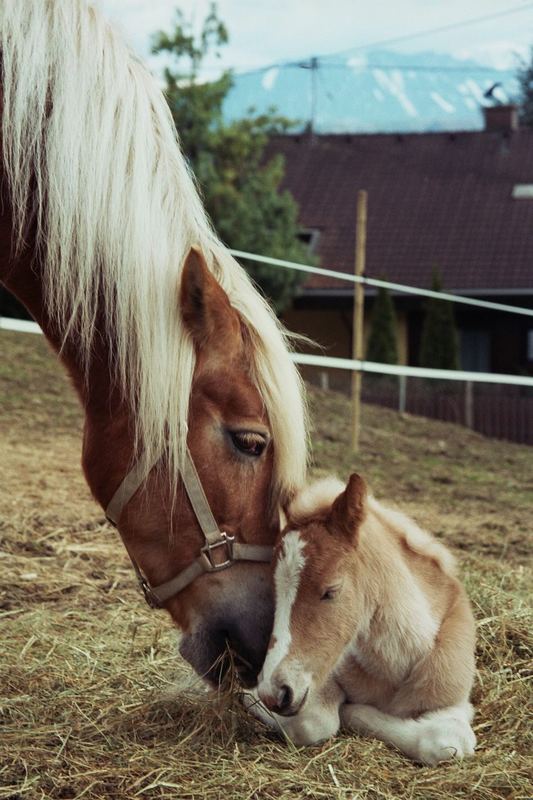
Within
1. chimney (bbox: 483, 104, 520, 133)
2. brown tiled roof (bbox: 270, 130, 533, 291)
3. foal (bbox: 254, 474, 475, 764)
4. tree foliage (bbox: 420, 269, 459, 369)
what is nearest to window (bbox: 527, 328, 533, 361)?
brown tiled roof (bbox: 270, 130, 533, 291)

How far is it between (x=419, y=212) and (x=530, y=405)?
22.6ft

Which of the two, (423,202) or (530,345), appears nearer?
(530,345)

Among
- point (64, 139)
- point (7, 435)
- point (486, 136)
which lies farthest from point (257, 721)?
point (486, 136)

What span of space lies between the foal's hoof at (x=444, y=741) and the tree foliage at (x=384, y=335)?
44.0 ft

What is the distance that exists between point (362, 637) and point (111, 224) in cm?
133

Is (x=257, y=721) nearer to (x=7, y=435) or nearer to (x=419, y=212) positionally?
(x=7, y=435)

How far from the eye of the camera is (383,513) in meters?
3.21

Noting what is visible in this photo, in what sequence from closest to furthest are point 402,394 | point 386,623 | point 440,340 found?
point 386,623, point 402,394, point 440,340

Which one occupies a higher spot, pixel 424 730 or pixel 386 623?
pixel 386 623

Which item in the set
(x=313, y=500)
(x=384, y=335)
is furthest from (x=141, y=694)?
(x=384, y=335)

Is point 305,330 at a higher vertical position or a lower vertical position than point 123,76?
lower

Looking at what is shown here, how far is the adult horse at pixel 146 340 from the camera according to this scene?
257 cm

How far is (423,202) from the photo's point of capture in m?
21.0

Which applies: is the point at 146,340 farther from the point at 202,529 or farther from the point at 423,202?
the point at 423,202
